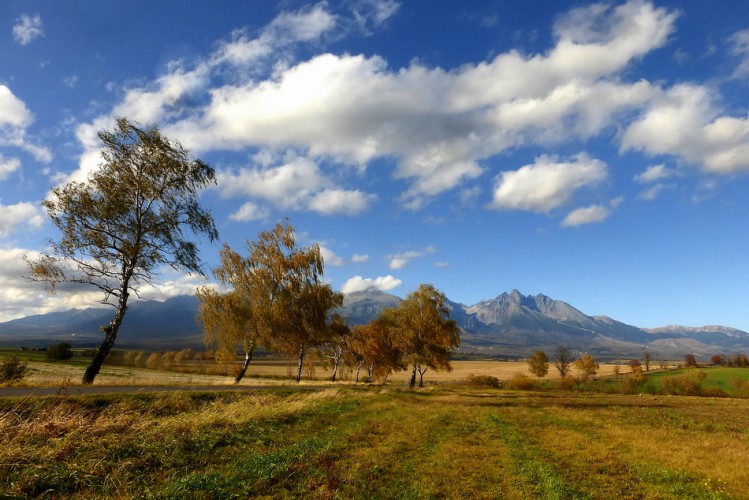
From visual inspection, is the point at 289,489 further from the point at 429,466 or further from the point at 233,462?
the point at 429,466

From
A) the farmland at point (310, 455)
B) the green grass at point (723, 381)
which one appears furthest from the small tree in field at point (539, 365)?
the farmland at point (310, 455)

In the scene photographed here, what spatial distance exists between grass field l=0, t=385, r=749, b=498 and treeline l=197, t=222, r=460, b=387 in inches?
806

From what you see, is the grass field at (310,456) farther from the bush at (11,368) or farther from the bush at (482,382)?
the bush at (482,382)

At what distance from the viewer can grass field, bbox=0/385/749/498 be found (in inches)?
428

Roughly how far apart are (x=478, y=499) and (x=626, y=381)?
320ft

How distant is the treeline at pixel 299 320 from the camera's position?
4416 cm

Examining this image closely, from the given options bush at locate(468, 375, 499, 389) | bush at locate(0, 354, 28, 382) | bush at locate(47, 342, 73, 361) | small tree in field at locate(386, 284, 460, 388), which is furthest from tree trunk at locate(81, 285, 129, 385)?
bush at locate(468, 375, 499, 389)

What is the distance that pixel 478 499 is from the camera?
38.6ft

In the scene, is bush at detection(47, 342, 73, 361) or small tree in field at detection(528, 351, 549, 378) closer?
bush at detection(47, 342, 73, 361)

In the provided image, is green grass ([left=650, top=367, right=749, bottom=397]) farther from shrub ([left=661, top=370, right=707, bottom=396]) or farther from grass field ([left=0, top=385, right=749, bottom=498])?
grass field ([left=0, top=385, right=749, bottom=498])

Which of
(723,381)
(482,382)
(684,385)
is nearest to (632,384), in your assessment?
(684,385)

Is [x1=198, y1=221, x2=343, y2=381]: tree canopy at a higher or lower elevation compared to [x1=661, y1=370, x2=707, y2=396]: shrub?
higher

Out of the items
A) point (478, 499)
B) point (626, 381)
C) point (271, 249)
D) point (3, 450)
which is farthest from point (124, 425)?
point (626, 381)

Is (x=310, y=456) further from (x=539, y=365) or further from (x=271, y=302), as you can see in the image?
(x=539, y=365)
